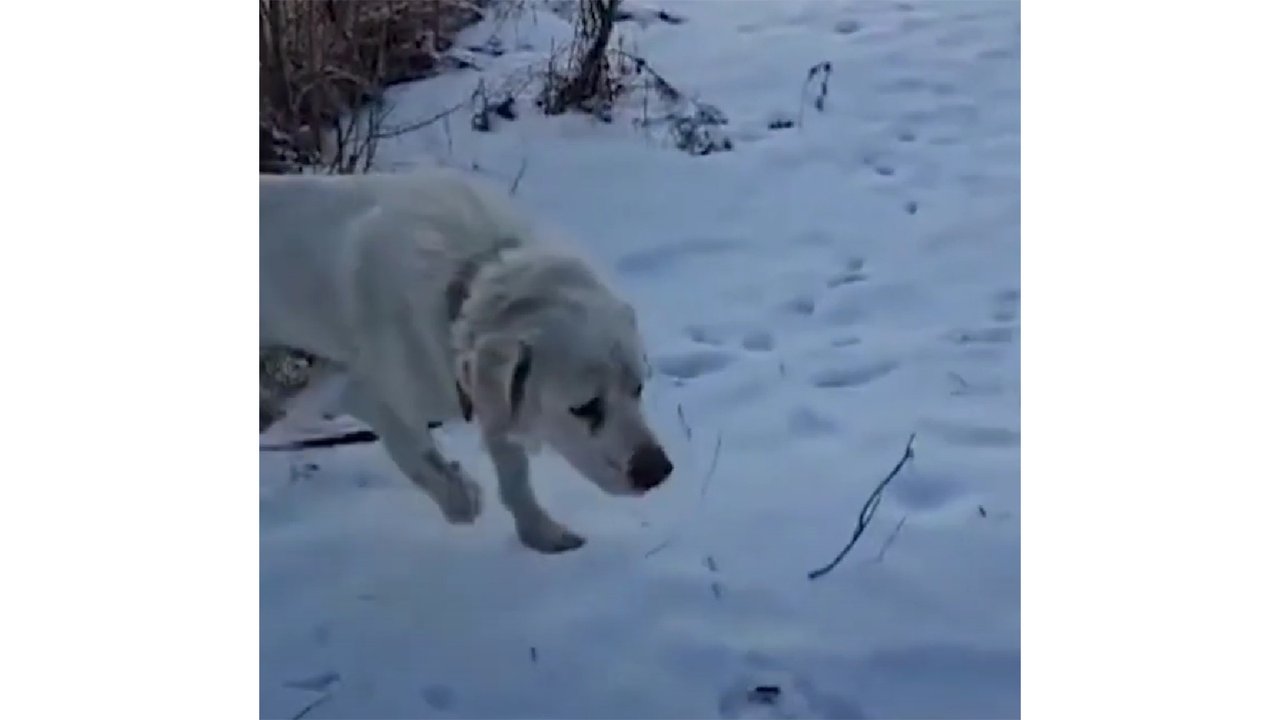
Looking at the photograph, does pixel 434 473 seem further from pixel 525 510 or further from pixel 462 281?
pixel 462 281

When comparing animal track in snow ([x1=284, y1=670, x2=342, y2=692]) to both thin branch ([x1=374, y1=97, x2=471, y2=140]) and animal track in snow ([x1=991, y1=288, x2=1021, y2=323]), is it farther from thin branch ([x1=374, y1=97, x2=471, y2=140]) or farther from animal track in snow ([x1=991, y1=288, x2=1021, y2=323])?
animal track in snow ([x1=991, y1=288, x2=1021, y2=323])

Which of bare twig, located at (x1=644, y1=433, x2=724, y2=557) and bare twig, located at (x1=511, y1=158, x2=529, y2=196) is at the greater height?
bare twig, located at (x1=511, y1=158, x2=529, y2=196)

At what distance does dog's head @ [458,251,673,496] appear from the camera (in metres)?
1.88

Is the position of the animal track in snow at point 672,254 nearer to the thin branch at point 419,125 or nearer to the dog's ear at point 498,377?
the dog's ear at point 498,377

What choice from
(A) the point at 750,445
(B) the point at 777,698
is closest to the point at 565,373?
(A) the point at 750,445

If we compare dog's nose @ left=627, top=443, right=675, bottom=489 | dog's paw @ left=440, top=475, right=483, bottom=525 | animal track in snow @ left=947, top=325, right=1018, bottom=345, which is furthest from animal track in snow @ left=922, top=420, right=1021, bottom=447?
dog's paw @ left=440, top=475, right=483, bottom=525

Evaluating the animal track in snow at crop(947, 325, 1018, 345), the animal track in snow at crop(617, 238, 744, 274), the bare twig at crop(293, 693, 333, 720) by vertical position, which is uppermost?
the animal track in snow at crop(617, 238, 744, 274)

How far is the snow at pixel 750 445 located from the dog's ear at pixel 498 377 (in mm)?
84

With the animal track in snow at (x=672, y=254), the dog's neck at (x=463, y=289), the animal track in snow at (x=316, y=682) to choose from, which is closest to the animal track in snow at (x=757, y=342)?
the animal track in snow at (x=672, y=254)
